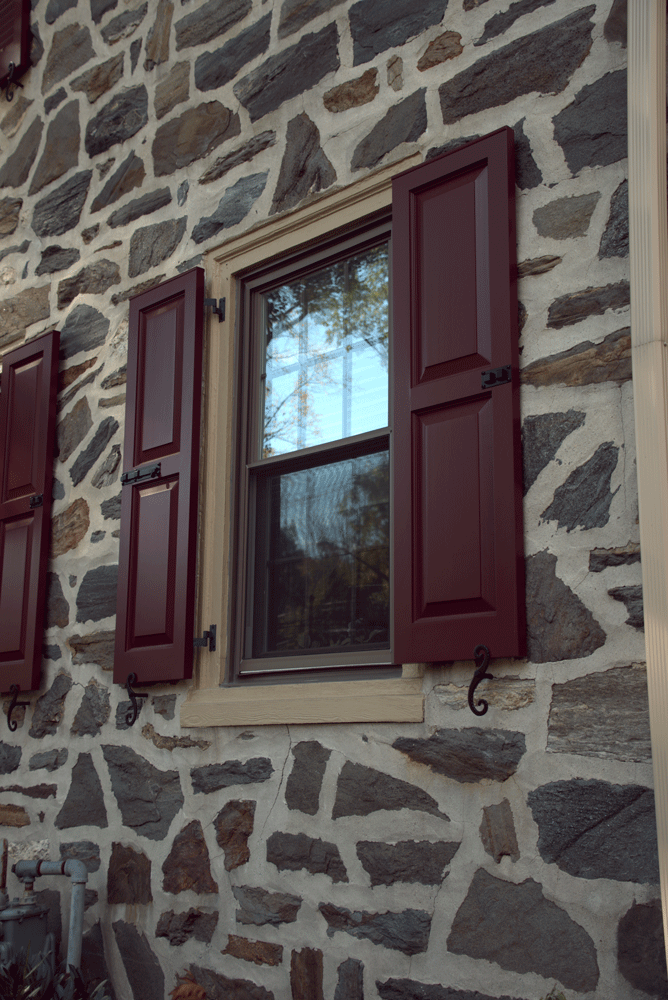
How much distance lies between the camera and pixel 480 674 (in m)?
2.33

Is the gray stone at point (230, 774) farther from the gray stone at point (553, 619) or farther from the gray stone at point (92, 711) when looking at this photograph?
the gray stone at point (553, 619)

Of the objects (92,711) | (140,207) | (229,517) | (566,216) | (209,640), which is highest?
(140,207)

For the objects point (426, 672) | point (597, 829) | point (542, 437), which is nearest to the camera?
point (597, 829)

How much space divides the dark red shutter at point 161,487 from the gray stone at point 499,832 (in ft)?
3.86

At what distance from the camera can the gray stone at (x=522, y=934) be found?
2109 mm

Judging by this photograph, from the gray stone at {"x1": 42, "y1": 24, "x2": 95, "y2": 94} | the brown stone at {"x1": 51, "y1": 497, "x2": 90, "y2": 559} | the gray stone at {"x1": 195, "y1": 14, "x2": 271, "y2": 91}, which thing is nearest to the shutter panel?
the gray stone at {"x1": 195, "y1": 14, "x2": 271, "y2": 91}

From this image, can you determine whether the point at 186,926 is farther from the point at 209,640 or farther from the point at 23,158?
the point at 23,158

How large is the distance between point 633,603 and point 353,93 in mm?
1900

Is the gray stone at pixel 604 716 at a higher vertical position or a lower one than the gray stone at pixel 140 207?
lower

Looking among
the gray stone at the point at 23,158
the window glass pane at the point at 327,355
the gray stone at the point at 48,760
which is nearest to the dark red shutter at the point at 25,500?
the gray stone at the point at 48,760

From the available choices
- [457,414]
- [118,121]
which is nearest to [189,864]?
[457,414]

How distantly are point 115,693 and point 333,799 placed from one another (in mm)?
1112

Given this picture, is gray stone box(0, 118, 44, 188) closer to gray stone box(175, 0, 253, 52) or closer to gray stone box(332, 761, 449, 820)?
gray stone box(175, 0, 253, 52)

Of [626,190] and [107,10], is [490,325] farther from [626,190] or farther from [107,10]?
[107,10]
